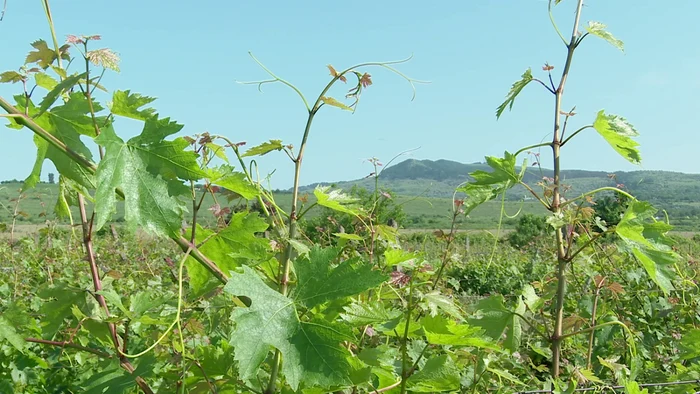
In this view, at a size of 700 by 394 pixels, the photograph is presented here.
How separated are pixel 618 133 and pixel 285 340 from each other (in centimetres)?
118

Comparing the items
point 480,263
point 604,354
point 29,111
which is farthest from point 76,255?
point 480,263

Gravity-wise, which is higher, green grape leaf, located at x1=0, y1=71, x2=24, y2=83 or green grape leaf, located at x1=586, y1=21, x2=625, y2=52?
green grape leaf, located at x1=586, y1=21, x2=625, y2=52

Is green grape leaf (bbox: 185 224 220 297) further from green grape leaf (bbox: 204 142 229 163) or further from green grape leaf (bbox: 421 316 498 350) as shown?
green grape leaf (bbox: 421 316 498 350)

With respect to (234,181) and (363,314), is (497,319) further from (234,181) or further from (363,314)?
(234,181)

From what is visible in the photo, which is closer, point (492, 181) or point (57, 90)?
point (57, 90)

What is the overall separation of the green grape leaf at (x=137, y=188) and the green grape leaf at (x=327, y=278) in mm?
230

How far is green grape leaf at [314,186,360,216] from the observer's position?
1.36 meters

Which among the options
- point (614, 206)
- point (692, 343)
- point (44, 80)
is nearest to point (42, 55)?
point (44, 80)

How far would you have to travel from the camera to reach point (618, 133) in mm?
1706

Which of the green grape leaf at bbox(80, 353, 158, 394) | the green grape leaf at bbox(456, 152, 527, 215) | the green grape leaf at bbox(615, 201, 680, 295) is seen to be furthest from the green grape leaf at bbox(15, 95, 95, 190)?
the green grape leaf at bbox(615, 201, 680, 295)

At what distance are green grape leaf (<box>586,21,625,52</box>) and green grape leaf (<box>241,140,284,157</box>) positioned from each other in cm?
94

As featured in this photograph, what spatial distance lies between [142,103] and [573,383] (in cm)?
121

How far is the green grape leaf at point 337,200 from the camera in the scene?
1.36m

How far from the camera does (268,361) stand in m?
1.19
